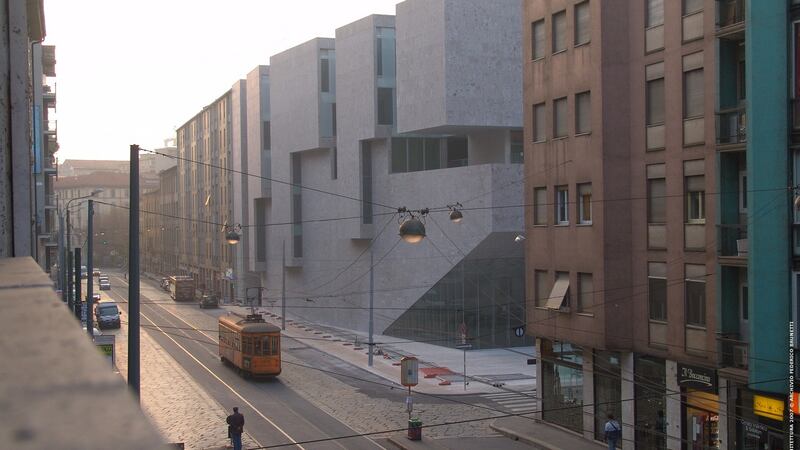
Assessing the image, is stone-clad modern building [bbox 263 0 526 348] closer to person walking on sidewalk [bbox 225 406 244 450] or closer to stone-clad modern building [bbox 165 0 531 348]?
stone-clad modern building [bbox 165 0 531 348]

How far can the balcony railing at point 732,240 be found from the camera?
71.4 feet

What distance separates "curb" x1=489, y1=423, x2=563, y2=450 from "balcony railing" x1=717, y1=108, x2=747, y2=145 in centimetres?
1054

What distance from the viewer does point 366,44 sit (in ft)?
179

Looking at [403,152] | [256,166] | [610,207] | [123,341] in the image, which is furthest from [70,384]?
[256,166]

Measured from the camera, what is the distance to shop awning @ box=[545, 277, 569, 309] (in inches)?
1104

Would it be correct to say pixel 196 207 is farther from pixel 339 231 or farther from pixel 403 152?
pixel 403 152

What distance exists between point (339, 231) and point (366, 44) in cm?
1261

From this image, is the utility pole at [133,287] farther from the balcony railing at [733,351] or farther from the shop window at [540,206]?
the shop window at [540,206]

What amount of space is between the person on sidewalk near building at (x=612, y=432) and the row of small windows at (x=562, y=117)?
871cm

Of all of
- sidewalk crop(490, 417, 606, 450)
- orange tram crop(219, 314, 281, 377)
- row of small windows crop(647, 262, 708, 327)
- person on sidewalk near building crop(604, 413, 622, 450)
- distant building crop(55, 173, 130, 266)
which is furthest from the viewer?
distant building crop(55, 173, 130, 266)

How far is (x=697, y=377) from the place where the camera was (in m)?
22.8

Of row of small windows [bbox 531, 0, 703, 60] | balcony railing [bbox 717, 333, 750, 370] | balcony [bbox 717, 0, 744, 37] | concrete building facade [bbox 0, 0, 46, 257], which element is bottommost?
balcony railing [bbox 717, 333, 750, 370]

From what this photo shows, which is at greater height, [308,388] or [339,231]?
[339,231]

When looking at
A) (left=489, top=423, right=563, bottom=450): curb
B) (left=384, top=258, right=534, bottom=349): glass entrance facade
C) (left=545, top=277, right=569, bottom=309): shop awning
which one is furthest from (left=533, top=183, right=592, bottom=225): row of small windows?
(left=384, top=258, right=534, bottom=349): glass entrance facade
